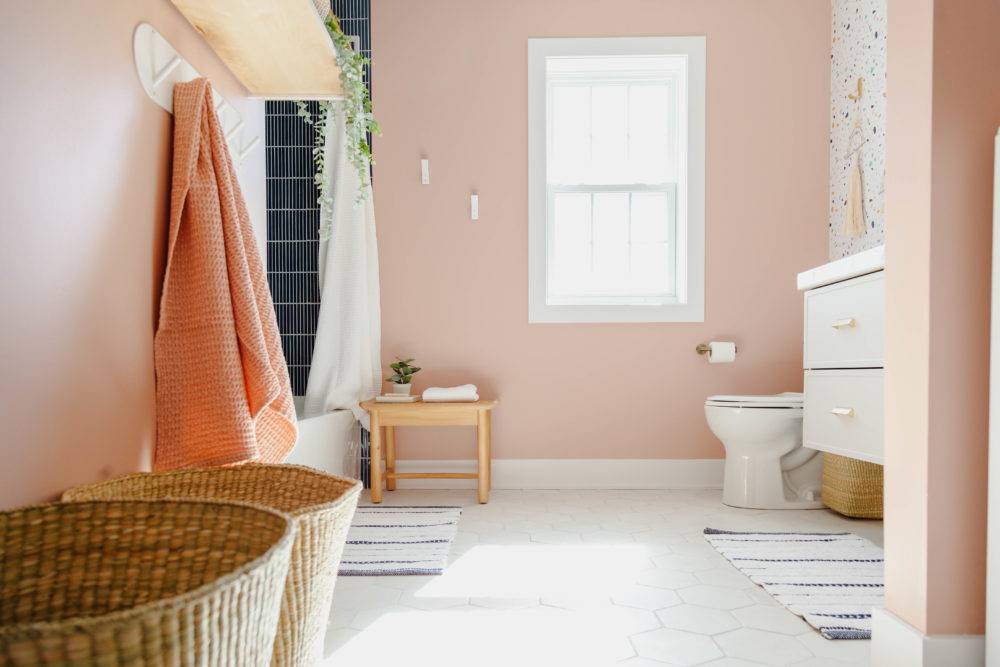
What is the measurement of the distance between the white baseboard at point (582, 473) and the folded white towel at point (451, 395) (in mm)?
426

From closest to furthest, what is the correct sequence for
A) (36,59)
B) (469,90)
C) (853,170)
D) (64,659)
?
(64,659), (36,59), (853,170), (469,90)

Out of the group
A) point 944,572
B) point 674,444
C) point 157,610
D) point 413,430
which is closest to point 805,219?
point 674,444

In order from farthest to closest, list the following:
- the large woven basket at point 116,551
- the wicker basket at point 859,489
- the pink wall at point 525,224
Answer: the pink wall at point 525,224, the wicker basket at point 859,489, the large woven basket at point 116,551

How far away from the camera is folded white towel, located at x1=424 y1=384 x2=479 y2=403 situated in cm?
280

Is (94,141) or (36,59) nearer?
(36,59)

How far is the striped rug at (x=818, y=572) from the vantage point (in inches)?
60.8

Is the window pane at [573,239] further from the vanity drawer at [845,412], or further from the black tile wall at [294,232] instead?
the vanity drawer at [845,412]

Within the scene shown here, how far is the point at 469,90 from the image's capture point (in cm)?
309

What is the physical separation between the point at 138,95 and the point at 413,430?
206cm

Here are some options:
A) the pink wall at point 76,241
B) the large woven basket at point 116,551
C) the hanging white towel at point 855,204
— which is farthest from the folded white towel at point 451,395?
the large woven basket at point 116,551

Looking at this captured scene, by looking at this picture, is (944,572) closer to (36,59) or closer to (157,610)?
(157,610)

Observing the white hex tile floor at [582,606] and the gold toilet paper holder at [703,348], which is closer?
the white hex tile floor at [582,606]

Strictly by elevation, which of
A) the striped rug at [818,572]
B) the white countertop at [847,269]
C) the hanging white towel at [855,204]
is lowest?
the striped rug at [818,572]

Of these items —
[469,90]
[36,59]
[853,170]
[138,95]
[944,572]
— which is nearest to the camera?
[36,59]
